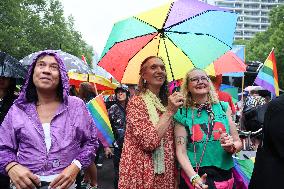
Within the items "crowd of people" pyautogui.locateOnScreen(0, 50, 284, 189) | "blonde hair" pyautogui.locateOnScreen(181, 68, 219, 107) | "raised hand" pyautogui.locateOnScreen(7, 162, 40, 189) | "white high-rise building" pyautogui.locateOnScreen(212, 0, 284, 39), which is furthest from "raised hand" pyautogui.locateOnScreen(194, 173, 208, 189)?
"white high-rise building" pyautogui.locateOnScreen(212, 0, 284, 39)

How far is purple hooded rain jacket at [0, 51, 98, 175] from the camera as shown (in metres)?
2.48

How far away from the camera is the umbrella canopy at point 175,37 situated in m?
3.45

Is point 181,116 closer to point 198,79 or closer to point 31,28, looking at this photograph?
point 198,79

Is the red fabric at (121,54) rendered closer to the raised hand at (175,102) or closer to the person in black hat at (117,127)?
the raised hand at (175,102)

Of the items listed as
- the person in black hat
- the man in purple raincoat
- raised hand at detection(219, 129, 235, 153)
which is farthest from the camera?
the person in black hat

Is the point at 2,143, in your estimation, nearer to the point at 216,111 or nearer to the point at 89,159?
the point at 89,159

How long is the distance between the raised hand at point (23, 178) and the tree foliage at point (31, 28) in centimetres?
2594

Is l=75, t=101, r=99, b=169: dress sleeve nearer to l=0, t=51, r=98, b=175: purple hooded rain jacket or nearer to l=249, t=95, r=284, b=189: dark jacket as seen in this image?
l=0, t=51, r=98, b=175: purple hooded rain jacket

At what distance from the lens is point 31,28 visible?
41000mm

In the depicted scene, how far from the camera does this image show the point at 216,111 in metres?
3.08

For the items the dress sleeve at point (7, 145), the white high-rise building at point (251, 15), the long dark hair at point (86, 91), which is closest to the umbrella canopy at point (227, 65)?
the long dark hair at point (86, 91)

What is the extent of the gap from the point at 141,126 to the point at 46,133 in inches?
29.4

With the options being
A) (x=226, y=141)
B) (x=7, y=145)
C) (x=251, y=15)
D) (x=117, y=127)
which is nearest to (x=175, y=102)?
(x=226, y=141)

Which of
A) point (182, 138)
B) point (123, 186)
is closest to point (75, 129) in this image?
point (123, 186)
